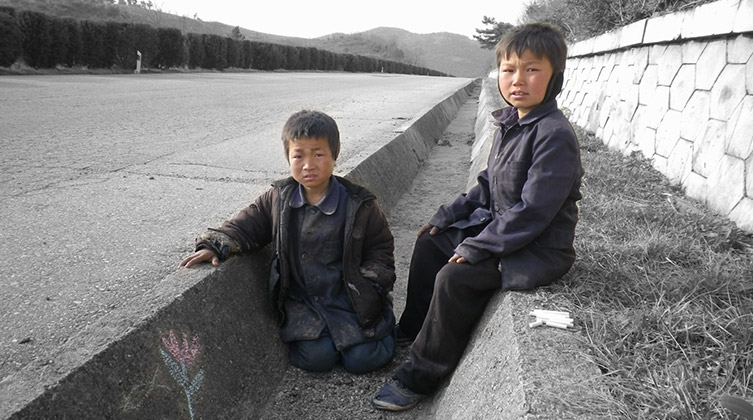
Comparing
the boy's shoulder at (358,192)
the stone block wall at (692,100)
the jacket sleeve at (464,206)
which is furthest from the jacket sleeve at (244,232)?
the stone block wall at (692,100)

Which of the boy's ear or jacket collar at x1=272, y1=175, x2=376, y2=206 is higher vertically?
the boy's ear

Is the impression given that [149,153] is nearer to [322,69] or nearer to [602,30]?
[602,30]

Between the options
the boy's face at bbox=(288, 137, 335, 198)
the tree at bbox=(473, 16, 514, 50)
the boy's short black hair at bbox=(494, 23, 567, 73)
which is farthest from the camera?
the tree at bbox=(473, 16, 514, 50)

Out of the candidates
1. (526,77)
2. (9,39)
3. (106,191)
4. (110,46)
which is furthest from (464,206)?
(110,46)

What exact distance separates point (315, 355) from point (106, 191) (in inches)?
73.6

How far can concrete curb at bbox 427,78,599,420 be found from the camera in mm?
1426

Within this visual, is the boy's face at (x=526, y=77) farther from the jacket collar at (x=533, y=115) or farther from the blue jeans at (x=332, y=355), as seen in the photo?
the blue jeans at (x=332, y=355)

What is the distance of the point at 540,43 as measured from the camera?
2.14m

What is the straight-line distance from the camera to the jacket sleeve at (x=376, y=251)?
8.37 ft

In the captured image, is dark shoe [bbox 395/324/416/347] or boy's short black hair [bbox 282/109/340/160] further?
dark shoe [bbox 395/324/416/347]

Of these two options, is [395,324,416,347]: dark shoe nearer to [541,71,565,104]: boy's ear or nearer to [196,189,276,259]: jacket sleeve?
[196,189,276,259]: jacket sleeve

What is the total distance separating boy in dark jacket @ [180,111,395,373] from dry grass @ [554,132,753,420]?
2.96 ft

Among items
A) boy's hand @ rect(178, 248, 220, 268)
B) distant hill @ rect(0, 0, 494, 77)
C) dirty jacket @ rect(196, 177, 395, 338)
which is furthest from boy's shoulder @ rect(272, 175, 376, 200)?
distant hill @ rect(0, 0, 494, 77)

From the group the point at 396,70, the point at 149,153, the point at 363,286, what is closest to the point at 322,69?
the point at 396,70
